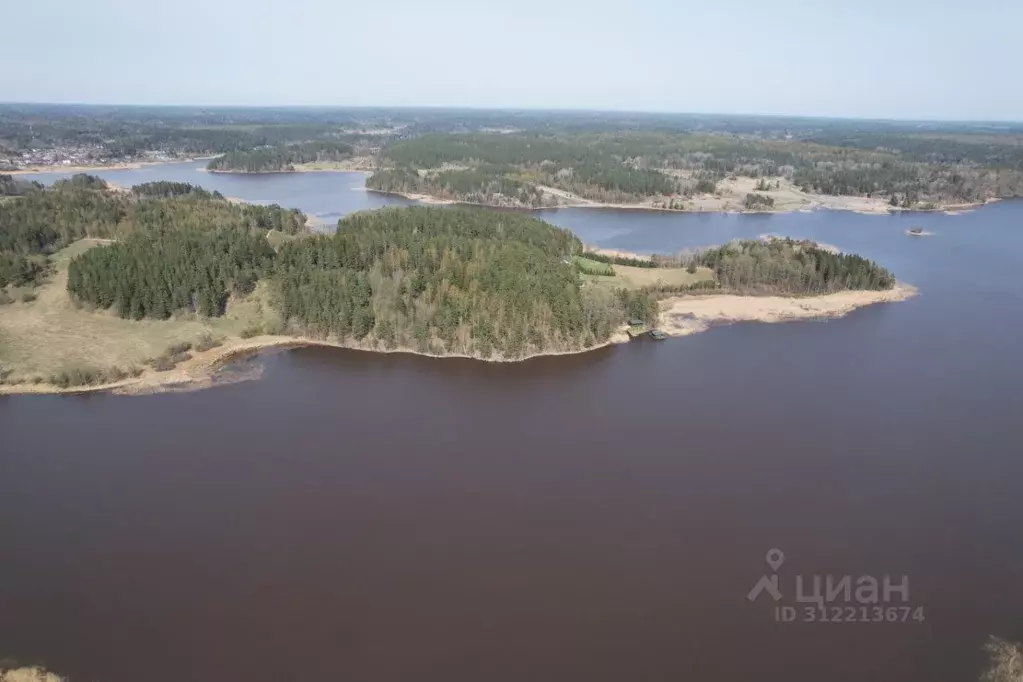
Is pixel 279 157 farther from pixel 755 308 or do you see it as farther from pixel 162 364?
pixel 755 308

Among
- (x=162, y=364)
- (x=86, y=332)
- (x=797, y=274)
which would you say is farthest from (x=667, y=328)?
(x=86, y=332)

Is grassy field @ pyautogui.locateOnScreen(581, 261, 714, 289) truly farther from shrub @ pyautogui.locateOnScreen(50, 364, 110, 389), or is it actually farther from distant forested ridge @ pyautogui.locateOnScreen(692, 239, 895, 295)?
shrub @ pyautogui.locateOnScreen(50, 364, 110, 389)

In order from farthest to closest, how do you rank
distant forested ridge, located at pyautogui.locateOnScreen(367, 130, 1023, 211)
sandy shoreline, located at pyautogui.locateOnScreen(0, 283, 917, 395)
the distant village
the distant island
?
the distant village, distant forested ridge, located at pyautogui.locateOnScreen(367, 130, 1023, 211), the distant island, sandy shoreline, located at pyautogui.locateOnScreen(0, 283, 917, 395)

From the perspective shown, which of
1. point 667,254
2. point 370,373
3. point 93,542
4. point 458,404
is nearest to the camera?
point 93,542

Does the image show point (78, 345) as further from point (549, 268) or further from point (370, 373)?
point (549, 268)

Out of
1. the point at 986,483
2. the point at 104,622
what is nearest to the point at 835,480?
the point at 986,483

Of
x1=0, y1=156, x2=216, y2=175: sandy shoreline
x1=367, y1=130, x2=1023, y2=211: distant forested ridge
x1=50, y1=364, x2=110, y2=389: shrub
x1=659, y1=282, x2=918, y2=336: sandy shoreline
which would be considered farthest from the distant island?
x1=50, y1=364, x2=110, y2=389: shrub
